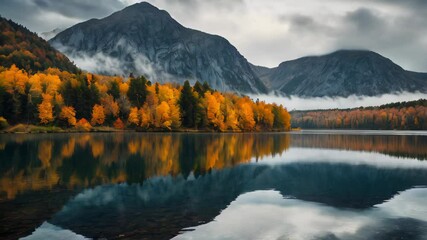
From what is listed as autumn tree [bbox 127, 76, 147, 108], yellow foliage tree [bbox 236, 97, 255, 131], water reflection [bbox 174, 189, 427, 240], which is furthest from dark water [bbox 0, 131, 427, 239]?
yellow foliage tree [bbox 236, 97, 255, 131]

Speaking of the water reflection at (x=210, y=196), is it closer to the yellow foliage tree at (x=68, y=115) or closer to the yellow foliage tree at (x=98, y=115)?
the yellow foliage tree at (x=68, y=115)

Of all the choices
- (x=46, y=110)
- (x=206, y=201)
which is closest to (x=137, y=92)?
(x=46, y=110)

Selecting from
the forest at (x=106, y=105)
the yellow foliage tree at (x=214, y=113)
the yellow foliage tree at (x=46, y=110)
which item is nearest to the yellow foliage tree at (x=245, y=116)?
the forest at (x=106, y=105)

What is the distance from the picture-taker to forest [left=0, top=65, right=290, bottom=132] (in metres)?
129

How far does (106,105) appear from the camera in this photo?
478 ft

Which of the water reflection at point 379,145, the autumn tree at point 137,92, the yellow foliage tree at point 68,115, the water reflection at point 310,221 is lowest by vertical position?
the water reflection at point 310,221

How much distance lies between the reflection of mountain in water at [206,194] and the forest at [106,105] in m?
107

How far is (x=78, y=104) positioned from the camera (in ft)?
465

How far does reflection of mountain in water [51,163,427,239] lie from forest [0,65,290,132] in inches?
4212

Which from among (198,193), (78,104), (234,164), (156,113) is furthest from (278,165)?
(78,104)

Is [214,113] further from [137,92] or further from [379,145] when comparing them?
[379,145]

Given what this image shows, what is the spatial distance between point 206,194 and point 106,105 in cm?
12745

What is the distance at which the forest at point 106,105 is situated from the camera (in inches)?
5094

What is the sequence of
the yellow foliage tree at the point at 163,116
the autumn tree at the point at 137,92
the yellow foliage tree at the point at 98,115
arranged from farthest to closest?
the autumn tree at the point at 137,92, the yellow foliage tree at the point at 98,115, the yellow foliage tree at the point at 163,116
